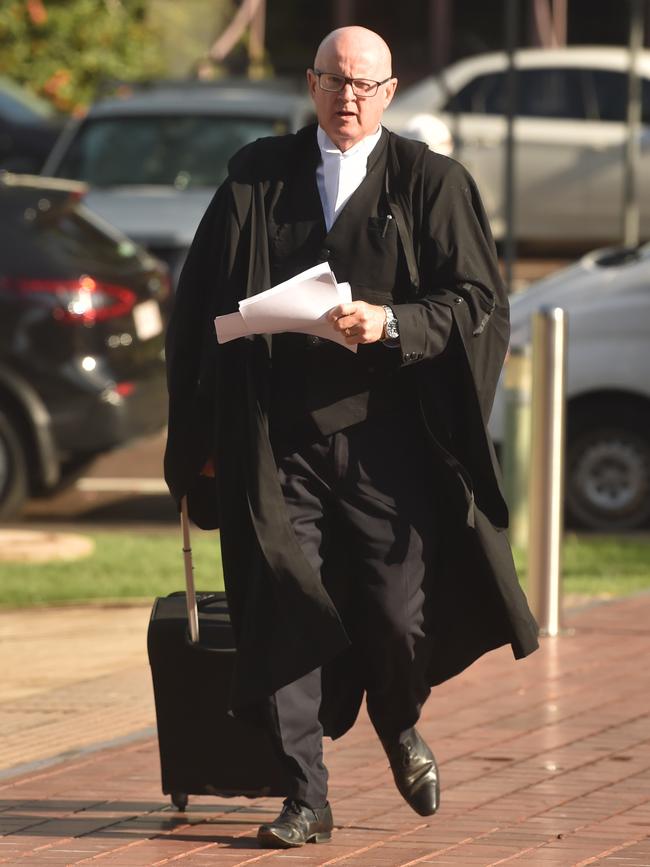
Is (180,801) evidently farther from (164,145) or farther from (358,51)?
(164,145)

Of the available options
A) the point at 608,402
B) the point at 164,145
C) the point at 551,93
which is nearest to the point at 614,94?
the point at 551,93

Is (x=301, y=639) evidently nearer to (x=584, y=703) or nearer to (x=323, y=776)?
(x=323, y=776)

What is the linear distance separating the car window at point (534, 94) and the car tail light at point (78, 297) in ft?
26.3

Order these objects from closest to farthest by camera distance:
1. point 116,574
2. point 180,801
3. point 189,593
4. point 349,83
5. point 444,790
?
point 349,83
point 189,593
point 180,801
point 444,790
point 116,574

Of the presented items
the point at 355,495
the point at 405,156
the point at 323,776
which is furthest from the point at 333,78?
the point at 323,776

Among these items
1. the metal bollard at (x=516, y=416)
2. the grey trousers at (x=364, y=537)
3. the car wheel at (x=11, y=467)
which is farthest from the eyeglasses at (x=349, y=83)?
the car wheel at (x=11, y=467)

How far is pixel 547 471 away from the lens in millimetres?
8523

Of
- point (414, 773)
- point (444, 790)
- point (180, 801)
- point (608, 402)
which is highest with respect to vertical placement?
point (414, 773)

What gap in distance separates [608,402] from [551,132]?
804 centimetres

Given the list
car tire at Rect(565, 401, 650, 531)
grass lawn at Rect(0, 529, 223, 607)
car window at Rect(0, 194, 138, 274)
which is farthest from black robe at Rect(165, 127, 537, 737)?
car window at Rect(0, 194, 138, 274)

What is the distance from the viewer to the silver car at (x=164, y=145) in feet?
54.6

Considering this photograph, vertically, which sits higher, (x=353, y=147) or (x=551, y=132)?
(x=353, y=147)

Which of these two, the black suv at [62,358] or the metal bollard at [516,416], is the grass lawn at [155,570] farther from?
the black suv at [62,358]

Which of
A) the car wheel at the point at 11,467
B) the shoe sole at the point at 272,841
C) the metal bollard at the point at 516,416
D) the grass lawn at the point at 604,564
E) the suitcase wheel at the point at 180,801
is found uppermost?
the shoe sole at the point at 272,841
